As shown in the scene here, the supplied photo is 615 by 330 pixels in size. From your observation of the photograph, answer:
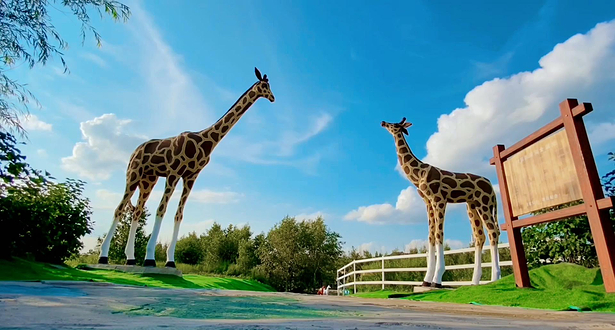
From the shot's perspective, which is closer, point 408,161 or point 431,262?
point 431,262

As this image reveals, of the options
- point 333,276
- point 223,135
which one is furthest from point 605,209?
point 333,276

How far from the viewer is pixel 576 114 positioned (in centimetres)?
433

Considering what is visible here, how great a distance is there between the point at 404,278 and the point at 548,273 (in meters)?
7.20

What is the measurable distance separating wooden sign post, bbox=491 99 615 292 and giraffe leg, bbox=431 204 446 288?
165 centimetres

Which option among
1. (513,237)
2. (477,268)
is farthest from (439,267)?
(513,237)

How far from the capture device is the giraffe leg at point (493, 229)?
727cm

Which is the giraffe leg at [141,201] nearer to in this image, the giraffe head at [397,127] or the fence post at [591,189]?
the giraffe head at [397,127]

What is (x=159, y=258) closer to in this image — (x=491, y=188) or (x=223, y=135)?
(x=223, y=135)

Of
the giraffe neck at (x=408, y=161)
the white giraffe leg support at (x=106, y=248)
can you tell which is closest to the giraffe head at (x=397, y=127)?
the giraffe neck at (x=408, y=161)

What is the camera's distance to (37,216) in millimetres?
7027

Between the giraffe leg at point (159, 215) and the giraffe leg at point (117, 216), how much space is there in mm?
946

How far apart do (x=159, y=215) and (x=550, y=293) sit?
685cm

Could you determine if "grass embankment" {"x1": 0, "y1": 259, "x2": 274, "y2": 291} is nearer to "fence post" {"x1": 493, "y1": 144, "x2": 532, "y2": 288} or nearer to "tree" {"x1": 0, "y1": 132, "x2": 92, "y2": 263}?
"tree" {"x1": 0, "y1": 132, "x2": 92, "y2": 263}

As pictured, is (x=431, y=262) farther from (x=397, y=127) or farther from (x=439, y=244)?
(x=397, y=127)
